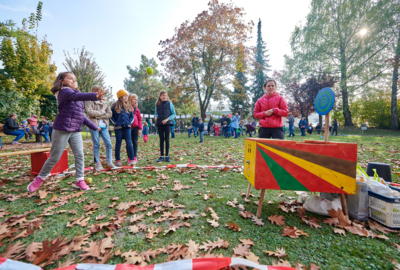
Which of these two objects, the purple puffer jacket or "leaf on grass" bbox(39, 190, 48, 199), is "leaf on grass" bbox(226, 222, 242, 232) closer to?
the purple puffer jacket

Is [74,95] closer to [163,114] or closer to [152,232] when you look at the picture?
[152,232]

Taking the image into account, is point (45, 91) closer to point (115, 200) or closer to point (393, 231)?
point (115, 200)

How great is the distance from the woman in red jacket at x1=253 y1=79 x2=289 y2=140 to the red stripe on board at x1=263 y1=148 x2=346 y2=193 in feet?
4.11

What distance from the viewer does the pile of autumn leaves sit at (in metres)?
1.70

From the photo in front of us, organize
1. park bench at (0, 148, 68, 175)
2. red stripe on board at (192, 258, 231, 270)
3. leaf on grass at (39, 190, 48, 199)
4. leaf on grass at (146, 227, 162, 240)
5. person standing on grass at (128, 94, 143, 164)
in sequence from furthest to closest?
person standing on grass at (128, 94, 143, 164), park bench at (0, 148, 68, 175), leaf on grass at (39, 190, 48, 199), leaf on grass at (146, 227, 162, 240), red stripe on board at (192, 258, 231, 270)

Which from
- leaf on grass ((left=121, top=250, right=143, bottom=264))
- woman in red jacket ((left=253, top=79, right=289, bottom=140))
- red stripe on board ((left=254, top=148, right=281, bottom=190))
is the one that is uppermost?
woman in red jacket ((left=253, top=79, right=289, bottom=140))

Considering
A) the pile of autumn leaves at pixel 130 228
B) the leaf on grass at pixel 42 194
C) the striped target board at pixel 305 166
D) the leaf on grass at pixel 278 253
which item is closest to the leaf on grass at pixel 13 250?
the pile of autumn leaves at pixel 130 228

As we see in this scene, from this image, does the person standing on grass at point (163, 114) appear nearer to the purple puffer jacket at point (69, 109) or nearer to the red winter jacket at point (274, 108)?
the purple puffer jacket at point (69, 109)

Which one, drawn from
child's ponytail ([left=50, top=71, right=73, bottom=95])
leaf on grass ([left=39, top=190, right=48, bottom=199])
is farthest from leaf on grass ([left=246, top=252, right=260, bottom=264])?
child's ponytail ([left=50, top=71, right=73, bottom=95])

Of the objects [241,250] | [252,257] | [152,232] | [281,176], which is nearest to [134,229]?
[152,232]

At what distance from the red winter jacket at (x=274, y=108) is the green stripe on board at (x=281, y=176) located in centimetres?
138

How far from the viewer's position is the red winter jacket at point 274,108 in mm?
3307

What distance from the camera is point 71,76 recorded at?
313 centimetres

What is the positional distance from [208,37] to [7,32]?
19.6 metres
